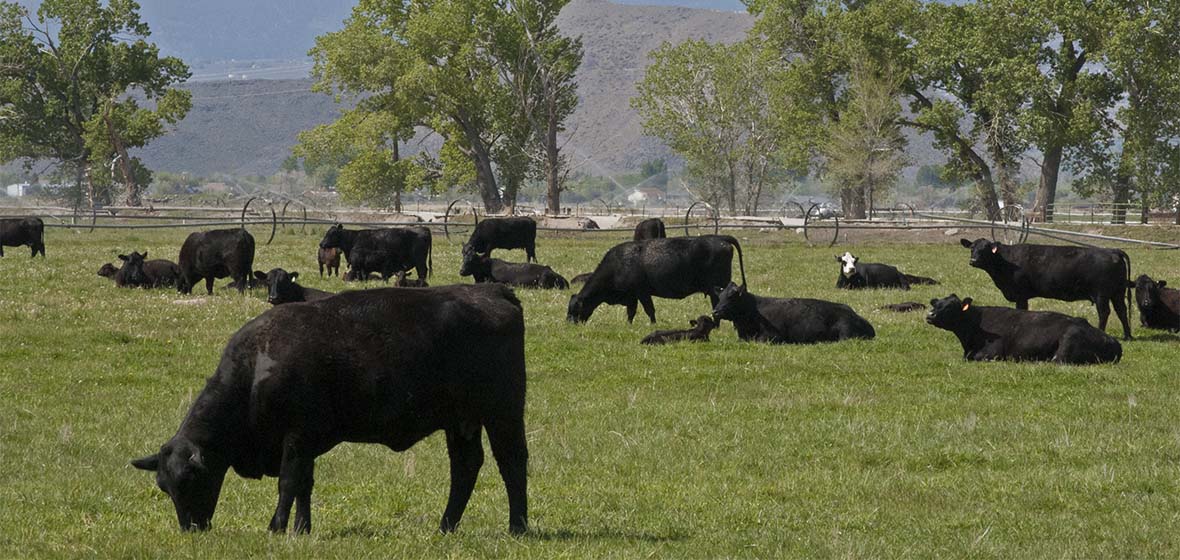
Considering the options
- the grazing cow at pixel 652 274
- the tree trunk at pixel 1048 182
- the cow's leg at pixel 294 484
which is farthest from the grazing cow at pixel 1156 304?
the tree trunk at pixel 1048 182

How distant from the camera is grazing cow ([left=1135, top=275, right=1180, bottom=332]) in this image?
2166 centimetres

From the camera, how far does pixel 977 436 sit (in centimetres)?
1320

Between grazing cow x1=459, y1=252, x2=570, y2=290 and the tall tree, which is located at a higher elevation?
the tall tree

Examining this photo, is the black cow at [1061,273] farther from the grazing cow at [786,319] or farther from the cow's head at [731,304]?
the cow's head at [731,304]

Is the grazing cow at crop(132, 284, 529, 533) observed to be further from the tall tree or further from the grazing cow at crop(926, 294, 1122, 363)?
the tall tree

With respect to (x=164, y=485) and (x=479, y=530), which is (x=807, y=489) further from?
(x=164, y=485)

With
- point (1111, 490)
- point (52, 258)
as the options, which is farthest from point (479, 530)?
point (52, 258)

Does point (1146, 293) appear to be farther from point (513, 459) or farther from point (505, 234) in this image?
point (505, 234)

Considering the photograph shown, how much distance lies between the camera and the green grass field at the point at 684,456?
9.05 m

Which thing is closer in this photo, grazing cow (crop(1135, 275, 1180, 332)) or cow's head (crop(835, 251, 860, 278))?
grazing cow (crop(1135, 275, 1180, 332))

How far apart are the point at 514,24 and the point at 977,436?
7170cm

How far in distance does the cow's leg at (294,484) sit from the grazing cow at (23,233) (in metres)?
31.7

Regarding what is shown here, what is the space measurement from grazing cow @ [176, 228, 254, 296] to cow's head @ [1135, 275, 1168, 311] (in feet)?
51.7

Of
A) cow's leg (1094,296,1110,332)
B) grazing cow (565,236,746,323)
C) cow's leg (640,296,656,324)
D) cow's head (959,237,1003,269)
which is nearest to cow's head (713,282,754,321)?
grazing cow (565,236,746,323)
